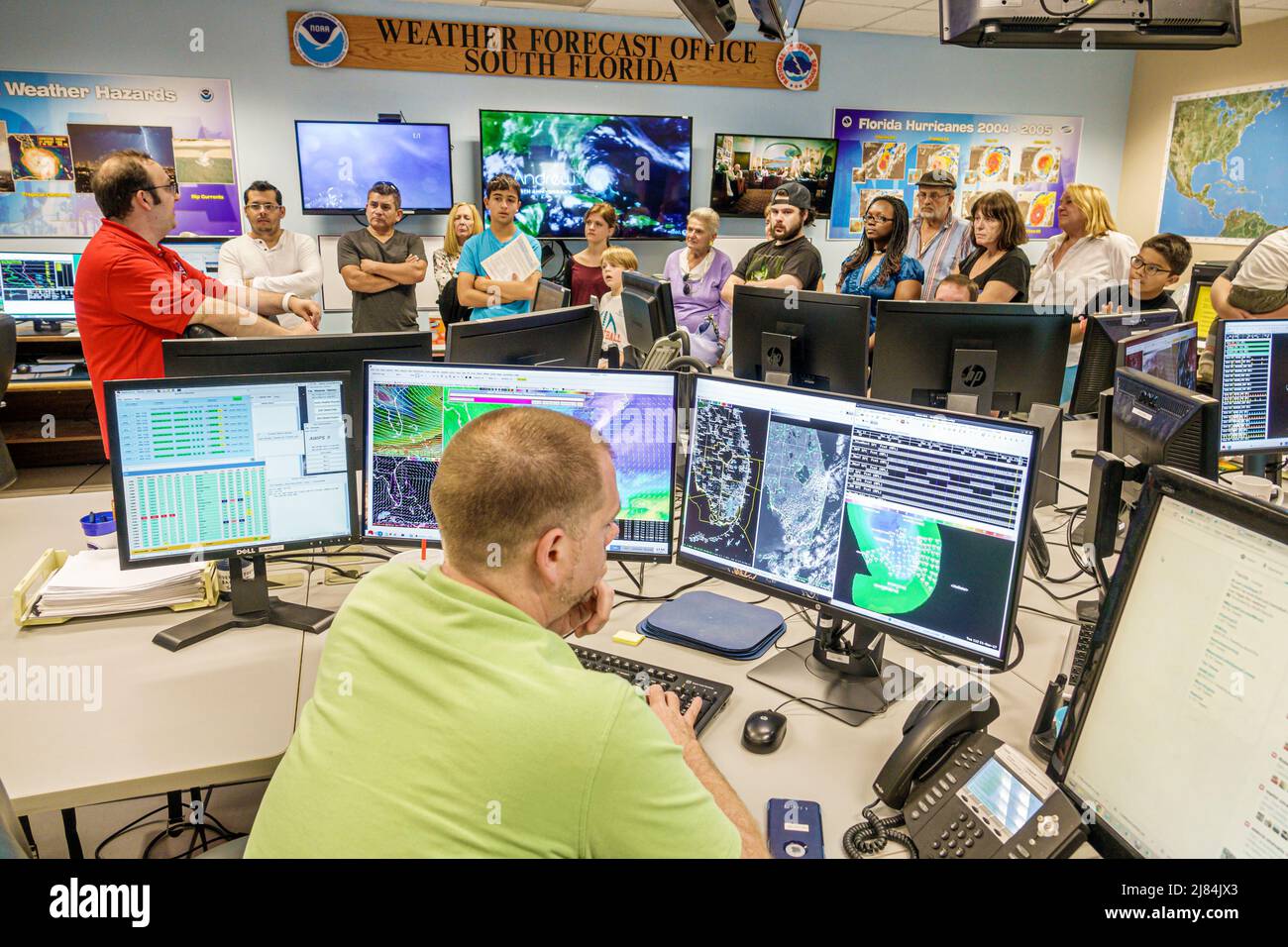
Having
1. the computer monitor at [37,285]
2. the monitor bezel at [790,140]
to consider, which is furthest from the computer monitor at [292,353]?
the monitor bezel at [790,140]

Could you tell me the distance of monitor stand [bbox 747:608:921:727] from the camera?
144cm

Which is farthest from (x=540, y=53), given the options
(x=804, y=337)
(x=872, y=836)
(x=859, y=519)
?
(x=872, y=836)

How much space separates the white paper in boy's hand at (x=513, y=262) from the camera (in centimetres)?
397

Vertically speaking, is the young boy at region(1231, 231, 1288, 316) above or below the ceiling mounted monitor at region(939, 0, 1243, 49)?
below

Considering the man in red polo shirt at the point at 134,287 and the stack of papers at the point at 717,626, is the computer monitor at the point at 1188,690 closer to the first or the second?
the stack of papers at the point at 717,626

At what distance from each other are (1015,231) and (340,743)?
3.68 m

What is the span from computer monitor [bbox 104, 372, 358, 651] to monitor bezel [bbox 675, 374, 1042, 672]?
74 centimetres

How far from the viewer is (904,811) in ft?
3.78

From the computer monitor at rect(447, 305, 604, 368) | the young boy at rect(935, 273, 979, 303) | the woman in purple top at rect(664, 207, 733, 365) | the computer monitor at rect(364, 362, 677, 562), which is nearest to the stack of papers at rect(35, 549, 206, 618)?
the computer monitor at rect(364, 362, 677, 562)

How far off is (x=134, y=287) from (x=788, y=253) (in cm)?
264

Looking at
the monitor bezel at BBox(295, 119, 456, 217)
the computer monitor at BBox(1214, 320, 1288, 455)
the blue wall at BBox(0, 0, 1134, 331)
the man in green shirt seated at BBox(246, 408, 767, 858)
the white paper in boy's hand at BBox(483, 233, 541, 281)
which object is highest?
the blue wall at BBox(0, 0, 1134, 331)

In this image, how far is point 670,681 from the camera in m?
1.48

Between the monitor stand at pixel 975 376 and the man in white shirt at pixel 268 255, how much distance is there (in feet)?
12.0

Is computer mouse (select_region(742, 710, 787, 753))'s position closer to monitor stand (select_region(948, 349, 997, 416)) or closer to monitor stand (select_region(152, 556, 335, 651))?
monitor stand (select_region(152, 556, 335, 651))
